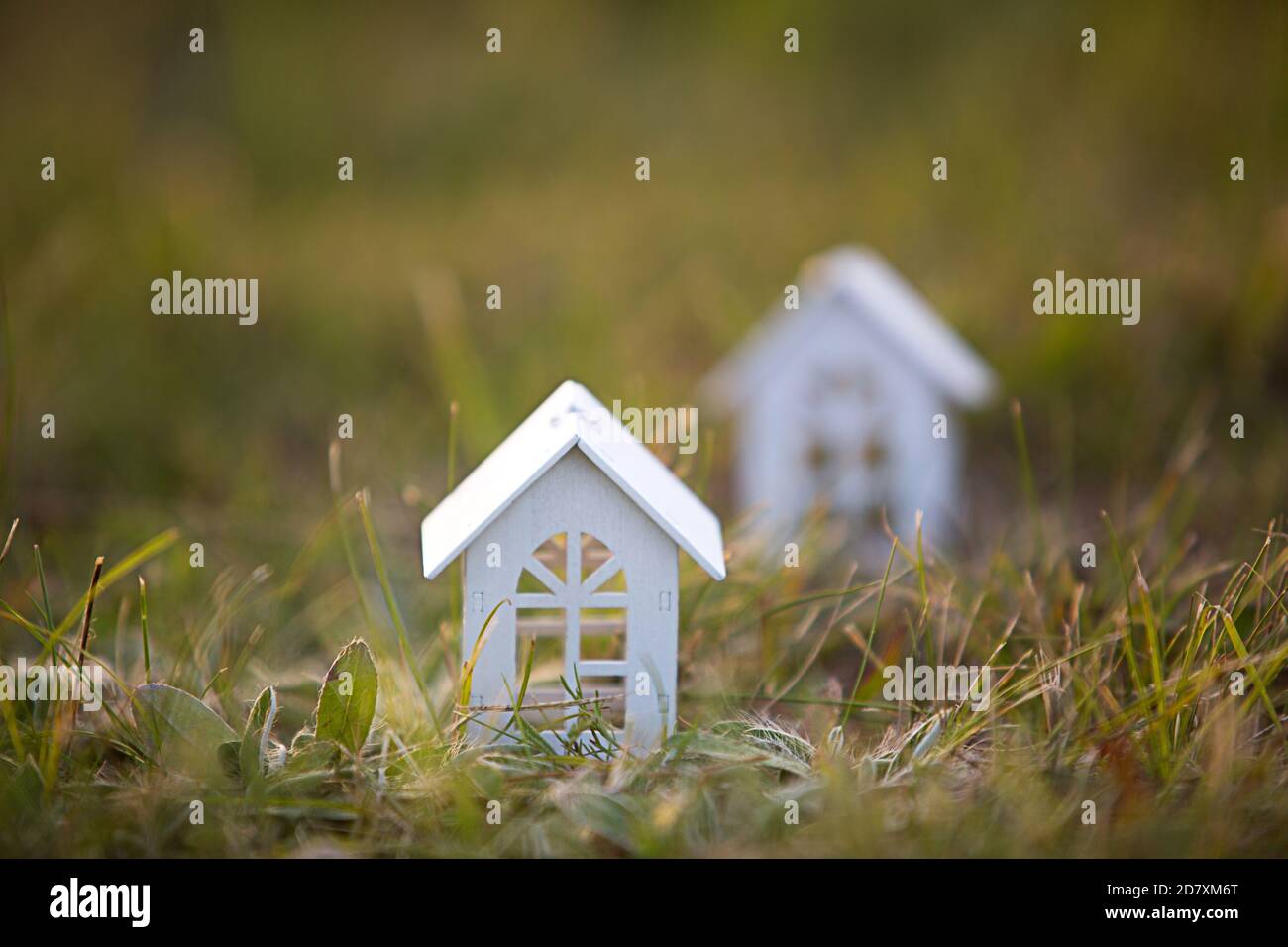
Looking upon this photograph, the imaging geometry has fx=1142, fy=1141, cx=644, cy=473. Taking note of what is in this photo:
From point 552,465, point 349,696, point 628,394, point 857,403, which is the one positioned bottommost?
point 349,696

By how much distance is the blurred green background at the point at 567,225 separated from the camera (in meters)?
3.44

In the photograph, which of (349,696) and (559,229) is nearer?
(349,696)

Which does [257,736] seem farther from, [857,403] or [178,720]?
[857,403]

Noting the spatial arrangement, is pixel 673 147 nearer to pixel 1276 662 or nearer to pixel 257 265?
pixel 257 265

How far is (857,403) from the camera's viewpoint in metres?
3.15

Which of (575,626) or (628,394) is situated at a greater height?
(628,394)

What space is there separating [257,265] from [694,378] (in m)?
1.97

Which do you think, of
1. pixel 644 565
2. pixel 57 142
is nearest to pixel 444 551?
pixel 644 565

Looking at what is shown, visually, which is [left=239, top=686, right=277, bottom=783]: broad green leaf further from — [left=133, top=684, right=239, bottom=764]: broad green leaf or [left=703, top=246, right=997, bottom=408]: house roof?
[left=703, top=246, right=997, bottom=408]: house roof

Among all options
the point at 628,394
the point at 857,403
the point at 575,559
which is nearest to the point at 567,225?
the point at 628,394

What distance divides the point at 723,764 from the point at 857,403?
157 cm

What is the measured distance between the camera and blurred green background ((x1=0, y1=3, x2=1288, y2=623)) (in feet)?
11.3

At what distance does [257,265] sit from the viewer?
15.8ft

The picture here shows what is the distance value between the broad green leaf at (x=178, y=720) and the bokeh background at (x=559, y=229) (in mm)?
587
